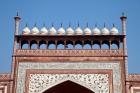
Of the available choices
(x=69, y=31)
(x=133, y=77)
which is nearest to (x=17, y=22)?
(x=69, y=31)

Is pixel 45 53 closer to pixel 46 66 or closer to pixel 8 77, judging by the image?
pixel 46 66

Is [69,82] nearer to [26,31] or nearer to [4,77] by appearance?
[4,77]

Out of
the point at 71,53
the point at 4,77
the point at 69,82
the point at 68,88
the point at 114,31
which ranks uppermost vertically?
the point at 114,31

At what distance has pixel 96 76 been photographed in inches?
549

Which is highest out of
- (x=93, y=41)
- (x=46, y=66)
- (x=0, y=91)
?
(x=93, y=41)

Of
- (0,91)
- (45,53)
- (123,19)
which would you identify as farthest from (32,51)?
(123,19)

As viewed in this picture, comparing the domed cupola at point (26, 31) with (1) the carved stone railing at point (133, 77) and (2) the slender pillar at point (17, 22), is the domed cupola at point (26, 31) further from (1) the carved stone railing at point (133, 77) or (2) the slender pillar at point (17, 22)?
(1) the carved stone railing at point (133, 77)

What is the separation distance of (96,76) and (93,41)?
1348 millimetres

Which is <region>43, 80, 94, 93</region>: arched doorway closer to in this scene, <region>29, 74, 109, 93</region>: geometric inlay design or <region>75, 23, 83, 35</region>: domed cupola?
<region>29, 74, 109, 93</region>: geometric inlay design

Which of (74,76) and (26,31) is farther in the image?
(26,31)

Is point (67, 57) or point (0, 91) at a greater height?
point (67, 57)

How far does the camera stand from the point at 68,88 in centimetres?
1462

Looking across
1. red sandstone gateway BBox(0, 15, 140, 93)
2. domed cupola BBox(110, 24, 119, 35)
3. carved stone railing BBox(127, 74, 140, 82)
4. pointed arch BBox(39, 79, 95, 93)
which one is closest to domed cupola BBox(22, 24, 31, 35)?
red sandstone gateway BBox(0, 15, 140, 93)

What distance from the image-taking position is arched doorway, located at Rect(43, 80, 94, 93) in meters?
14.0
